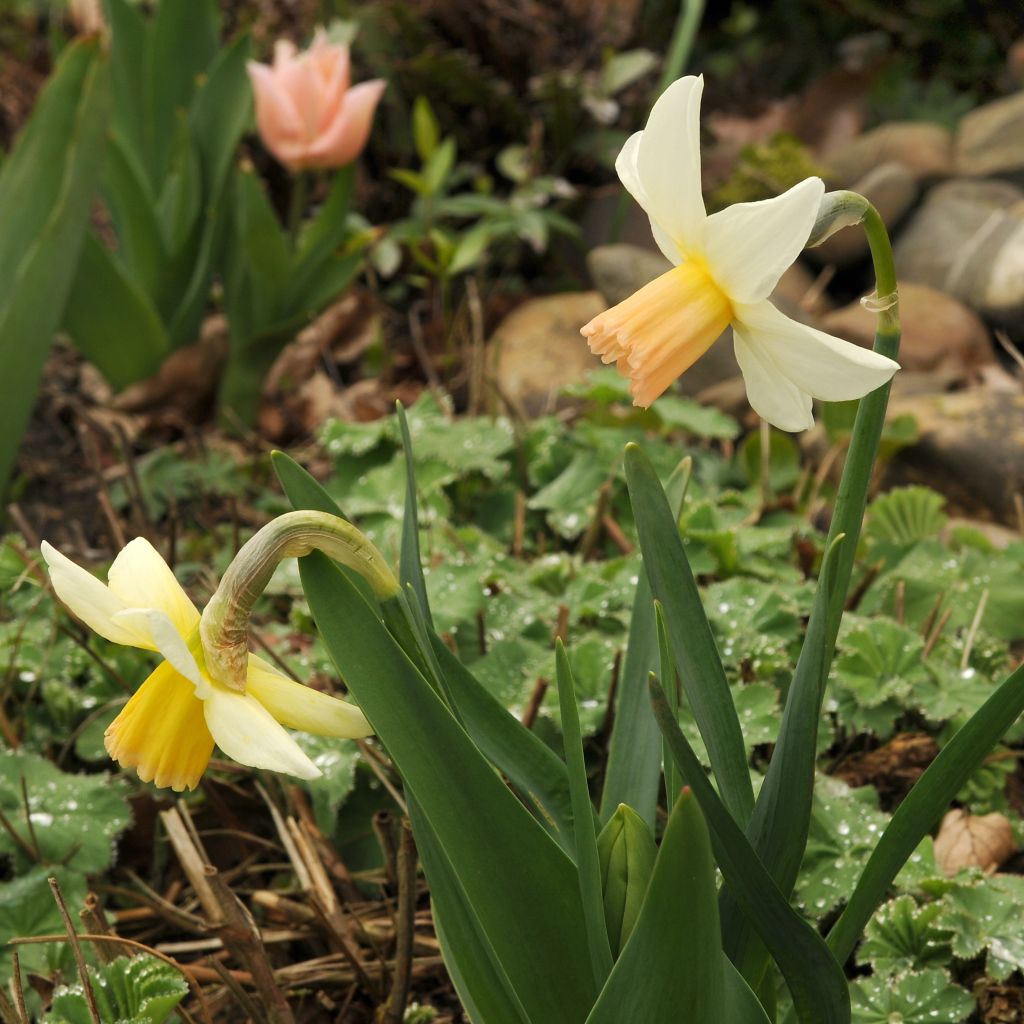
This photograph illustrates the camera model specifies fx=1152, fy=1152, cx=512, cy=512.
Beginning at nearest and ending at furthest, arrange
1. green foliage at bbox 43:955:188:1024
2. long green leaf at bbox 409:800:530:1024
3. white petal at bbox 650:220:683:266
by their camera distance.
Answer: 1. white petal at bbox 650:220:683:266
2. long green leaf at bbox 409:800:530:1024
3. green foliage at bbox 43:955:188:1024

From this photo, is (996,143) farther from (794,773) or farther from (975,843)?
(794,773)

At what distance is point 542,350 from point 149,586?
189 cm

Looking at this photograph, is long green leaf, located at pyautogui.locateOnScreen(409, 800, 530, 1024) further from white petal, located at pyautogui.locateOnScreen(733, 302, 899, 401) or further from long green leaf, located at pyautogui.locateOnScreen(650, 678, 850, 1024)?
white petal, located at pyautogui.locateOnScreen(733, 302, 899, 401)

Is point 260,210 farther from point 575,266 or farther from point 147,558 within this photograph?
point 147,558

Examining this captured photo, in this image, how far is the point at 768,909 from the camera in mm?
709

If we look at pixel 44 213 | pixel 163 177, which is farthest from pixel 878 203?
pixel 44 213

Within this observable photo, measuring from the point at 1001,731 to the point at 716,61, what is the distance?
332 cm

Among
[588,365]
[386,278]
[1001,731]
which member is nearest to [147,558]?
[1001,731]

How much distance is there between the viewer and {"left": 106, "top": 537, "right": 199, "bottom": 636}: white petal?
68 centimetres

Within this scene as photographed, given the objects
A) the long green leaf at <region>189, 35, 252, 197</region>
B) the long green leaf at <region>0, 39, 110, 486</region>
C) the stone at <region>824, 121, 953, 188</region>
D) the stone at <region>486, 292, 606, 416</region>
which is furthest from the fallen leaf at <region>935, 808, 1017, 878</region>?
the stone at <region>824, 121, 953, 188</region>

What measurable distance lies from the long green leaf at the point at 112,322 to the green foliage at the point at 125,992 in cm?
152

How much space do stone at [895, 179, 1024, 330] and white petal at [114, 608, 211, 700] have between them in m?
2.37

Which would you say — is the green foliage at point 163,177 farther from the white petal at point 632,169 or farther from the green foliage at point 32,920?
the white petal at point 632,169

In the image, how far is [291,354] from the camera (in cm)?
266
